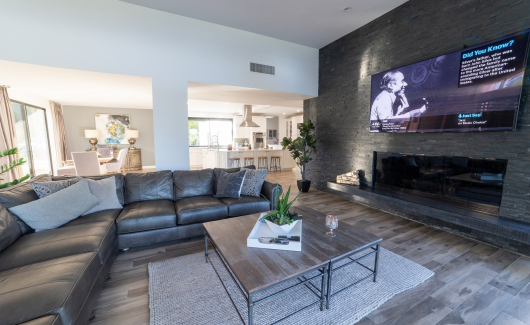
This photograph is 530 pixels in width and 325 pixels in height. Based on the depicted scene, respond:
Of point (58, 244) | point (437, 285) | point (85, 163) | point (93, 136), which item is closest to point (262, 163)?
point (85, 163)

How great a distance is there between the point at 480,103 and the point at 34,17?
5.71m

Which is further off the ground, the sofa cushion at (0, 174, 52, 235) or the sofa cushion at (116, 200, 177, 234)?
the sofa cushion at (0, 174, 52, 235)

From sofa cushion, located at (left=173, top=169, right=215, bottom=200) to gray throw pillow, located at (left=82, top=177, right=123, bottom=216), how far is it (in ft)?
2.43

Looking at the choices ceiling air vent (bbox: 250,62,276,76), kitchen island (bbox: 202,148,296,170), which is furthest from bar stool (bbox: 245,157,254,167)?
ceiling air vent (bbox: 250,62,276,76)

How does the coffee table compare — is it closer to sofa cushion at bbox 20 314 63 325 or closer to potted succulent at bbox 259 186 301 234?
potted succulent at bbox 259 186 301 234

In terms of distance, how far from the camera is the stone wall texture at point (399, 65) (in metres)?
2.30

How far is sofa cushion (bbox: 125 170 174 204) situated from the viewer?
2.88 meters

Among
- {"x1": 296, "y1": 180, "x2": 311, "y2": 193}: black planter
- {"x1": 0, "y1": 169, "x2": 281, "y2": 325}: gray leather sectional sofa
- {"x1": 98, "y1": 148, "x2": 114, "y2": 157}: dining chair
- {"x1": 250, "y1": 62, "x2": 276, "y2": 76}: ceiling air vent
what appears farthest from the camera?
{"x1": 98, "y1": 148, "x2": 114, "y2": 157}: dining chair

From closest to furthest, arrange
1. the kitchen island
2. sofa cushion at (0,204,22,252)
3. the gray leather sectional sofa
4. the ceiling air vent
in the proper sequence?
the gray leather sectional sofa
sofa cushion at (0,204,22,252)
the ceiling air vent
the kitchen island

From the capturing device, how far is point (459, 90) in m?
2.66

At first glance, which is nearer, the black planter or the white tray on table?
the white tray on table

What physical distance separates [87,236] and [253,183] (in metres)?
1.95

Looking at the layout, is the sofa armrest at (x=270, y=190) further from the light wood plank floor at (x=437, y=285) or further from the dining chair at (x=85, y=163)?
the dining chair at (x=85, y=163)

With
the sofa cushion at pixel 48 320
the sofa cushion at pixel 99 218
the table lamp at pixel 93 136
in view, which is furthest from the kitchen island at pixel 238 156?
the sofa cushion at pixel 48 320
